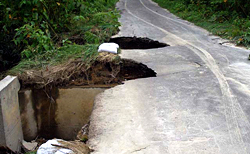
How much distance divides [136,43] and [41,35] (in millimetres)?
3098

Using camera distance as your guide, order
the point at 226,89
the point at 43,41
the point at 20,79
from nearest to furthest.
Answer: the point at 226,89 < the point at 20,79 < the point at 43,41

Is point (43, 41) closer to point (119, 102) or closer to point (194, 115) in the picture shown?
point (119, 102)

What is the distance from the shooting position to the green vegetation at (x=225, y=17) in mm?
8750

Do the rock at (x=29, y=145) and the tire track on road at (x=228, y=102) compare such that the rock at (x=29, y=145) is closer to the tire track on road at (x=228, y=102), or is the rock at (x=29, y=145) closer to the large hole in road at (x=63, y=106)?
the large hole in road at (x=63, y=106)

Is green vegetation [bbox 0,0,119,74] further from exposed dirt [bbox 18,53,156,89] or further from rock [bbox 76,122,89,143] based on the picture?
rock [bbox 76,122,89,143]

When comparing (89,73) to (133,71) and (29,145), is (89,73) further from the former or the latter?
(29,145)

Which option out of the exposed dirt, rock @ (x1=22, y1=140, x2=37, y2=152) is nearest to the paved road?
the exposed dirt

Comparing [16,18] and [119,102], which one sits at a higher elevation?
[16,18]

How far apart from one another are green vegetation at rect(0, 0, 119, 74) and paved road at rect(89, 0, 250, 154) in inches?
68.2

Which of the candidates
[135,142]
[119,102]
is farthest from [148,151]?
[119,102]

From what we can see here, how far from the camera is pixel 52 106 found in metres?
5.66

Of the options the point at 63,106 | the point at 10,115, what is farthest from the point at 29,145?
the point at 63,106

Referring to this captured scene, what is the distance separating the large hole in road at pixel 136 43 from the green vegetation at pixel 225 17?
2402 millimetres

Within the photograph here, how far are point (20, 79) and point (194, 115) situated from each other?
3.48 metres
